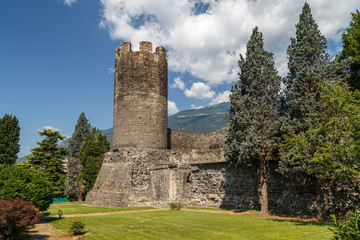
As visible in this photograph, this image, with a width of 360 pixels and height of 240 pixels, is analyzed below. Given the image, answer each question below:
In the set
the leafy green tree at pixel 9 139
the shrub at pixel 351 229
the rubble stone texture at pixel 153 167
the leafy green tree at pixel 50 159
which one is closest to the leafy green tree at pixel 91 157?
the leafy green tree at pixel 50 159

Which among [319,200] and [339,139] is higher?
[339,139]

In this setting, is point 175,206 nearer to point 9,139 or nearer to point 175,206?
point 175,206

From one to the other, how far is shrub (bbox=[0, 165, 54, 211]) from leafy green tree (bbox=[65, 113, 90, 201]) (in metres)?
23.9

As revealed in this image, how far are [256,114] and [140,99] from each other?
40.1 feet

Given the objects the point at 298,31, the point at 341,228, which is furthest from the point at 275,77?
the point at 341,228

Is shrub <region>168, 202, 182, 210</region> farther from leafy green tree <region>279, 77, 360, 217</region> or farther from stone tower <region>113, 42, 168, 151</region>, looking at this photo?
leafy green tree <region>279, 77, 360, 217</region>

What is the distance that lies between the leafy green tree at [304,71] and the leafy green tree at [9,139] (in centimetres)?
4047

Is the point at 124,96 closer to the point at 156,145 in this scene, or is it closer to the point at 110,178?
the point at 156,145

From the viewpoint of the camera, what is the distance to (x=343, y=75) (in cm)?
1544

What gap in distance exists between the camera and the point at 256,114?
17.7 m

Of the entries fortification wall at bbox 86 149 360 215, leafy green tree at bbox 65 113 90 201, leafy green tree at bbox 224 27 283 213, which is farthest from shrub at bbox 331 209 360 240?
leafy green tree at bbox 65 113 90 201

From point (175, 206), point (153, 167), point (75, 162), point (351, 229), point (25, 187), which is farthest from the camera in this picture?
point (75, 162)

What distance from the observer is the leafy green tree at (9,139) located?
40.2m

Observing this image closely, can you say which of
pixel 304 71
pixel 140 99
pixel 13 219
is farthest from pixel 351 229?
pixel 140 99
